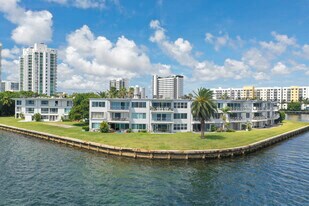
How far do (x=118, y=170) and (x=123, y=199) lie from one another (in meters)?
11.9

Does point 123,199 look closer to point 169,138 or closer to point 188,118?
point 169,138

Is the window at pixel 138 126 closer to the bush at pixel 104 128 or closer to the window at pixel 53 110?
the bush at pixel 104 128

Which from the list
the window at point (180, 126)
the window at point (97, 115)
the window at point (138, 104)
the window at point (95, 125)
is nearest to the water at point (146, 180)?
the window at point (95, 125)

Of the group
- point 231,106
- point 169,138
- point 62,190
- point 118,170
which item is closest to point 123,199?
point 62,190

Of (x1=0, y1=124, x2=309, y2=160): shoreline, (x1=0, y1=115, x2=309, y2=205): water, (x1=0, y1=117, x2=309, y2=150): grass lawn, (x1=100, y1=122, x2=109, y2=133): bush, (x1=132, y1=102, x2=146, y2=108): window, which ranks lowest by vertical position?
(x1=0, y1=115, x2=309, y2=205): water

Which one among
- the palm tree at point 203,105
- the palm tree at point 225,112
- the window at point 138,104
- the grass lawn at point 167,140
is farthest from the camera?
the palm tree at point 225,112

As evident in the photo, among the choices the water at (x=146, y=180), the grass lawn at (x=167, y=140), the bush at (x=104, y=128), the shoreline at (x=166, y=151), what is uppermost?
the bush at (x=104, y=128)

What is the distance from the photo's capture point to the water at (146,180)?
1252 inches

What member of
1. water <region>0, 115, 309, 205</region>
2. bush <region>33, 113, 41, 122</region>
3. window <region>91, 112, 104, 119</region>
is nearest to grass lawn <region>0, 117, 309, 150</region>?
water <region>0, 115, 309, 205</region>

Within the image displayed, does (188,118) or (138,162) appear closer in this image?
(138,162)

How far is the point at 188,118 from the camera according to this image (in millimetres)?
75938

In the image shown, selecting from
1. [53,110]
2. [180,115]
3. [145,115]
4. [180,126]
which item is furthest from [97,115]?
[53,110]

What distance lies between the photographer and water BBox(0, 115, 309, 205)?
3180 cm

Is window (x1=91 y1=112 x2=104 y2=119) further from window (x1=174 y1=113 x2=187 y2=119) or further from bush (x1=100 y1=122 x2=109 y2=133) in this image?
window (x1=174 y1=113 x2=187 y2=119)
